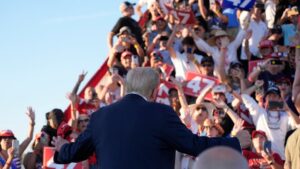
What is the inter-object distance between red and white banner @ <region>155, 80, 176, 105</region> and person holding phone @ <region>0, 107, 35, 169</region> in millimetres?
2005

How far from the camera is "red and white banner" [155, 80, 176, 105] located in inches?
500

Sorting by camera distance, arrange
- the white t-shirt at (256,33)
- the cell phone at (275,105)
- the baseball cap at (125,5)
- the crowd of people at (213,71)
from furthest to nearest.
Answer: the baseball cap at (125,5)
the white t-shirt at (256,33)
the cell phone at (275,105)
the crowd of people at (213,71)

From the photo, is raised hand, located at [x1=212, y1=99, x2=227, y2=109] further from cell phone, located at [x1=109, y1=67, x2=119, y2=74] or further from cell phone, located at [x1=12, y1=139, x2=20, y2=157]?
cell phone, located at [x1=12, y1=139, x2=20, y2=157]

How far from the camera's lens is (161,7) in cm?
1504

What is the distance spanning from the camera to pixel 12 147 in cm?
1060

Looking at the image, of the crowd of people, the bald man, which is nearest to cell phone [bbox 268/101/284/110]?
the crowd of people

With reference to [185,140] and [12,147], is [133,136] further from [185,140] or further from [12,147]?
[12,147]

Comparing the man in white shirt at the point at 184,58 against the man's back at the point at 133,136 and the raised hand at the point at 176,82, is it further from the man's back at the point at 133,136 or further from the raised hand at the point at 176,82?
the man's back at the point at 133,136

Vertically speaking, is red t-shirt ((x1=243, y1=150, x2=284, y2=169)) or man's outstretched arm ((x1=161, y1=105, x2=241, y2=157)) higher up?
man's outstretched arm ((x1=161, y1=105, x2=241, y2=157))

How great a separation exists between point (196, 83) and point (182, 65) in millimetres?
842

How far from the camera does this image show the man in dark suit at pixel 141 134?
5371 millimetres

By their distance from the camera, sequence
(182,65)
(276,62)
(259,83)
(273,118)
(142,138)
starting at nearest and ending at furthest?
(142,138) < (273,118) < (259,83) < (276,62) < (182,65)

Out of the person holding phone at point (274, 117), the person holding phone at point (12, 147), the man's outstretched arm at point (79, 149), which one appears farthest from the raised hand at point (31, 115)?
the man's outstretched arm at point (79, 149)

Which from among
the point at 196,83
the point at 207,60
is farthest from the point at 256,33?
the point at 196,83
